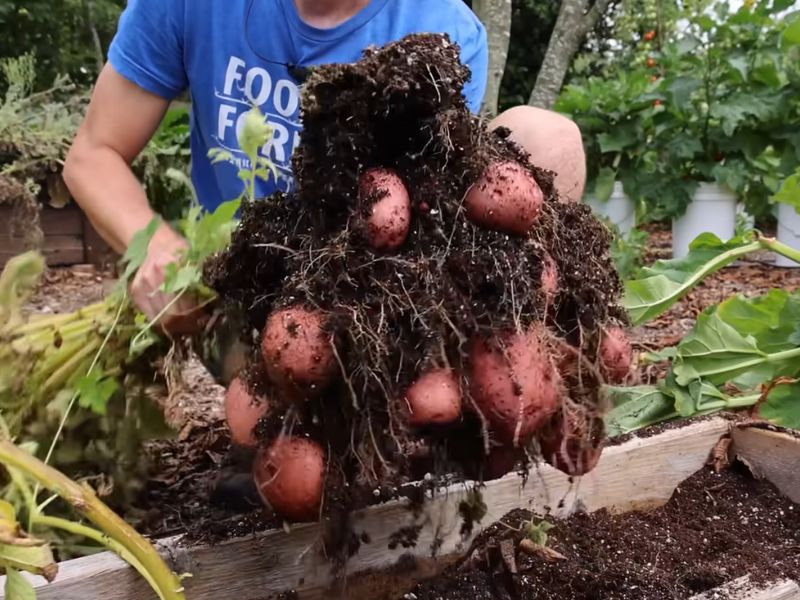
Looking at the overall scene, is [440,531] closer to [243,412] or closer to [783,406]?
[243,412]

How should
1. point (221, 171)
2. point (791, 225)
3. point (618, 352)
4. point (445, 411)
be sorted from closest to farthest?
1. point (445, 411)
2. point (618, 352)
3. point (221, 171)
4. point (791, 225)

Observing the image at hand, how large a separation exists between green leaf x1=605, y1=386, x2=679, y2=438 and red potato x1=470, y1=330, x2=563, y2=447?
968 millimetres

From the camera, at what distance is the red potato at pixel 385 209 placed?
929mm

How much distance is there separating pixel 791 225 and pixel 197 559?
184 inches

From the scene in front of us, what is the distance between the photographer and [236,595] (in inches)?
46.5

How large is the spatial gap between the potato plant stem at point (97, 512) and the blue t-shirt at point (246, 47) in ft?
3.28

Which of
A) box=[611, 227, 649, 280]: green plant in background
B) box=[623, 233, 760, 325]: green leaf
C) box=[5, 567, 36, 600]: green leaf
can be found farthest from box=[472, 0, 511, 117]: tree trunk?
box=[5, 567, 36, 600]: green leaf

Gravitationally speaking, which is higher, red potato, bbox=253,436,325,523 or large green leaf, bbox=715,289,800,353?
red potato, bbox=253,436,325,523

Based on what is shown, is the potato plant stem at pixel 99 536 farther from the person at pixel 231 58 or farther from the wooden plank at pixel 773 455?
the wooden plank at pixel 773 455

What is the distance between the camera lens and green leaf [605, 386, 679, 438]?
1.89m

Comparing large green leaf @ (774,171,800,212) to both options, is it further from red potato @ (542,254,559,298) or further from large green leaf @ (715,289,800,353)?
red potato @ (542,254,559,298)

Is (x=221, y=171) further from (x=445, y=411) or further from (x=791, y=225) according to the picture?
(x=791, y=225)

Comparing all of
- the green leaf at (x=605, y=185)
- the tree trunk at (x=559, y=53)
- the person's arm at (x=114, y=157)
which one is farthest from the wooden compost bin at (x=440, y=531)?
the tree trunk at (x=559, y=53)

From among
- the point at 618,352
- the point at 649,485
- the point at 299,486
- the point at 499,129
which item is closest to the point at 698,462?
the point at 649,485
